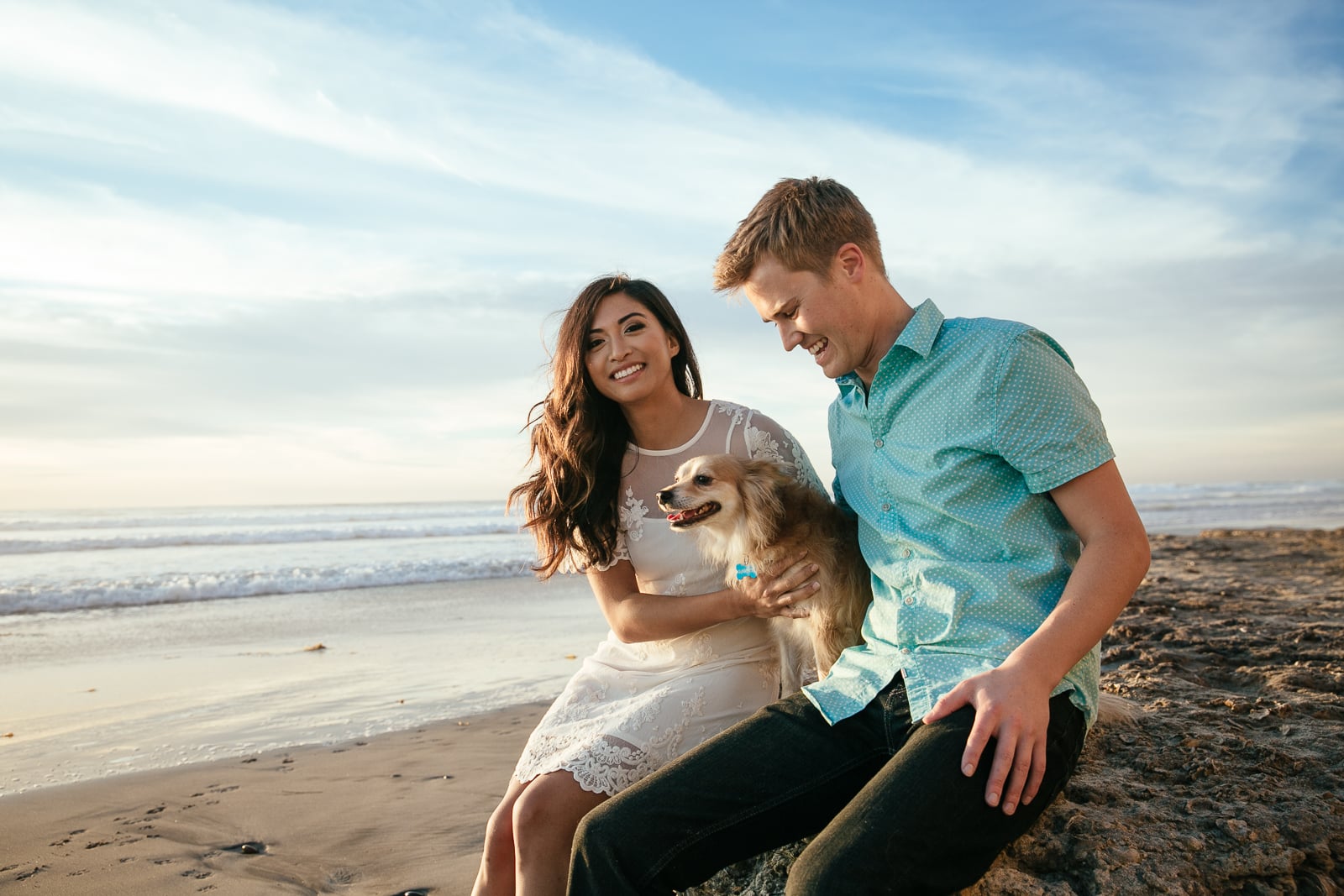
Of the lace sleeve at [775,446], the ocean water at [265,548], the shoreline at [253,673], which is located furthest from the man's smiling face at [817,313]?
the ocean water at [265,548]

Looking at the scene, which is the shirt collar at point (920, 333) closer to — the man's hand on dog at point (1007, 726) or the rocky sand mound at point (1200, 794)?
the man's hand on dog at point (1007, 726)

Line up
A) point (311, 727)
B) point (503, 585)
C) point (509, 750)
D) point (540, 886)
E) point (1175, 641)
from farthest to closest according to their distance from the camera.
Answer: point (503, 585) → point (311, 727) → point (509, 750) → point (1175, 641) → point (540, 886)

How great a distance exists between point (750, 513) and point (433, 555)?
13.1 metres

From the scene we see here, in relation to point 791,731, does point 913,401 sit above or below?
above

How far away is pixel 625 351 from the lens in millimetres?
3189

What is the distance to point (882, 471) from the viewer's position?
2195 millimetres

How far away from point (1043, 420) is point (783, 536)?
4.49 ft

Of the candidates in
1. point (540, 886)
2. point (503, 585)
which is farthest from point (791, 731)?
point (503, 585)

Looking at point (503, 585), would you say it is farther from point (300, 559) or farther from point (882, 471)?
point (882, 471)

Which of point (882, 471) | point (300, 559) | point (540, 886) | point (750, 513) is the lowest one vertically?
point (300, 559)

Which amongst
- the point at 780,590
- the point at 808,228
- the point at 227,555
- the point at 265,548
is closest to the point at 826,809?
the point at 780,590

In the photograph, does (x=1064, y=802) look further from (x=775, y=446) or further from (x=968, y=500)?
(x=775, y=446)

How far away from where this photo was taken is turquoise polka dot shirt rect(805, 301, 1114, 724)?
190 centimetres

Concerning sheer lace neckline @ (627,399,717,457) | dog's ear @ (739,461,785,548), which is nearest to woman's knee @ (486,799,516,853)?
dog's ear @ (739,461,785,548)
